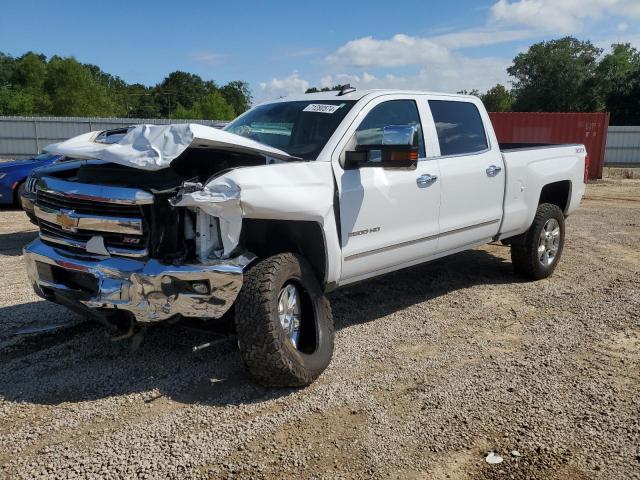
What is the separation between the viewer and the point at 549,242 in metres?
6.52

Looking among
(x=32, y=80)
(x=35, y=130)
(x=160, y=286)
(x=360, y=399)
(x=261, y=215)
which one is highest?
(x=32, y=80)

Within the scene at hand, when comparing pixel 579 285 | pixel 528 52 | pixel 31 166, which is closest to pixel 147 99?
pixel 528 52

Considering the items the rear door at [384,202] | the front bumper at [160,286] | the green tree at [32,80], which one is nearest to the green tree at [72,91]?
the green tree at [32,80]

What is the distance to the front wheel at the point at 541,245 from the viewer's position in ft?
20.4

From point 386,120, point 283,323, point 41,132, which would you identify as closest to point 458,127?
point 386,120

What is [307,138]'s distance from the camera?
4.41m

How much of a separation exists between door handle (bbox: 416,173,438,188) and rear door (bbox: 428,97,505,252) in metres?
0.15

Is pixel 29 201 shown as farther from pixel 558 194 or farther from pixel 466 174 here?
pixel 558 194

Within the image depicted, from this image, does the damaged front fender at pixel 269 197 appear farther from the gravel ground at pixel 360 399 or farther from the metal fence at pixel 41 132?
the metal fence at pixel 41 132

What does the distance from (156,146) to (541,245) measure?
464 centimetres

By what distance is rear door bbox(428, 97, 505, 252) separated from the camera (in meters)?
5.01

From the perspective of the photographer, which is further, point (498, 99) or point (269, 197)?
point (498, 99)

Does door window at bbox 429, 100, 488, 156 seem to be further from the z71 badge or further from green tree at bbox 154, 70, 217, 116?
green tree at bbox 154, 70, 217, 116

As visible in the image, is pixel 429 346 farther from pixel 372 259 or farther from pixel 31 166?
pixel 31 166
